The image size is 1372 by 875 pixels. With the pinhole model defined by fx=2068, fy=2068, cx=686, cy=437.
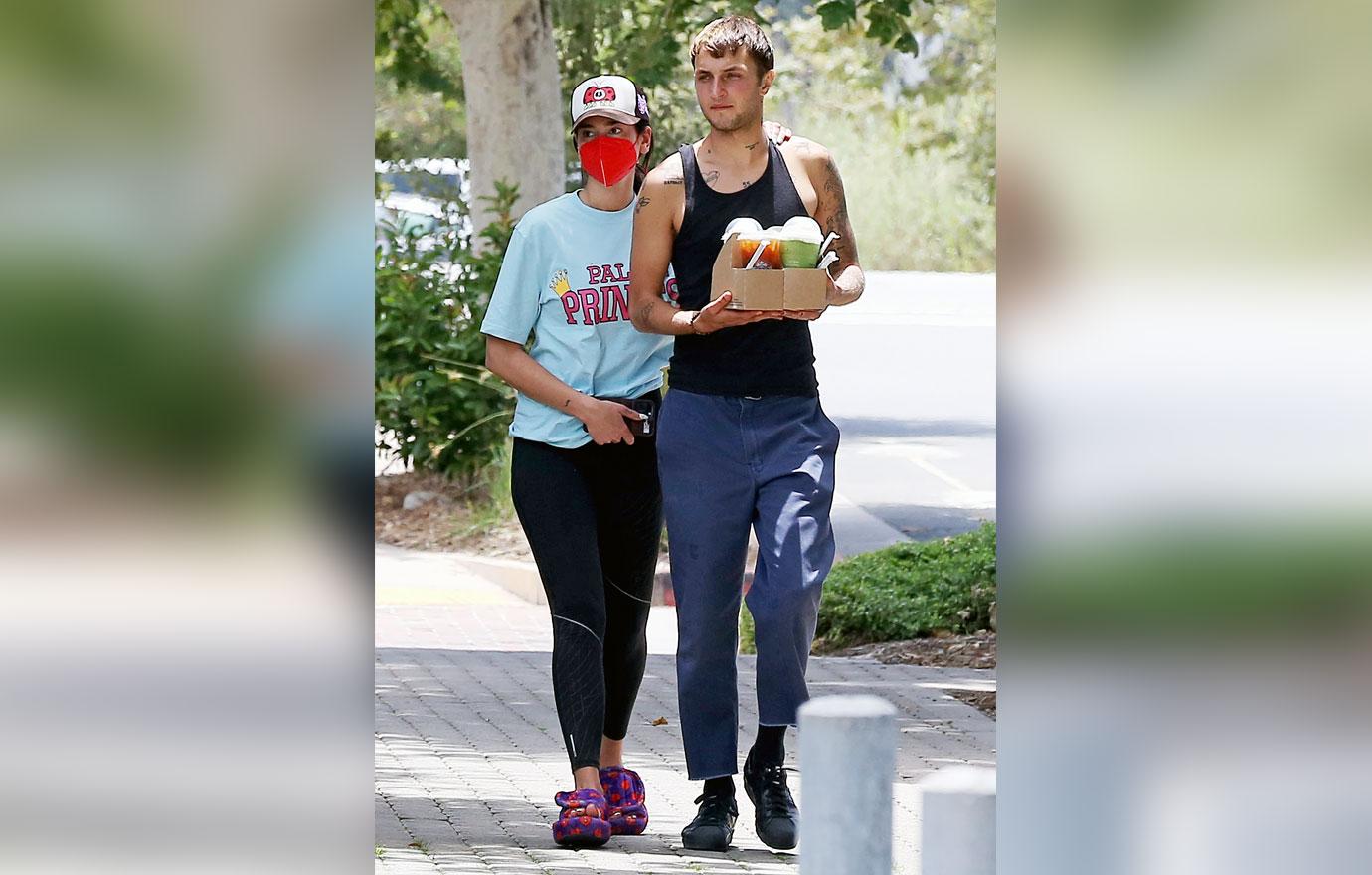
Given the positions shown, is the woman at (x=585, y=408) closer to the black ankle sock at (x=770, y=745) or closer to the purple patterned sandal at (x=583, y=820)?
the purple patterned sandal at (x=583, y=820)

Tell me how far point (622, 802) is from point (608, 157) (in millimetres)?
1845

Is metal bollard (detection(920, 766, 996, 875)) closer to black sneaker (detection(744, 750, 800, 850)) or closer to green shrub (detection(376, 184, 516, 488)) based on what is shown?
black sneaker (detection(744, 750, 800, 850))

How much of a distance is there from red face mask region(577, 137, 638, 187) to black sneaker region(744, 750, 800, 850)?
1.65m

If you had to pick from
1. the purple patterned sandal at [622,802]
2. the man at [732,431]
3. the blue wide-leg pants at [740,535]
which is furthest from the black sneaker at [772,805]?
the purple patterned sandal at [622,802]

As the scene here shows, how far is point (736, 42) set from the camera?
5406mm

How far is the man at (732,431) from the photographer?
17.9 ft

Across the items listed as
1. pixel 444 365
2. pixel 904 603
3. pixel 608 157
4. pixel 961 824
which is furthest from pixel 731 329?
pixel 444 365

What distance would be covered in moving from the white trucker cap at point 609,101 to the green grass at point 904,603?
13.7ft

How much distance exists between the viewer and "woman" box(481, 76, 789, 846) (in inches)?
223

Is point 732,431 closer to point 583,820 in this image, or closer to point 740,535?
point 740,535
